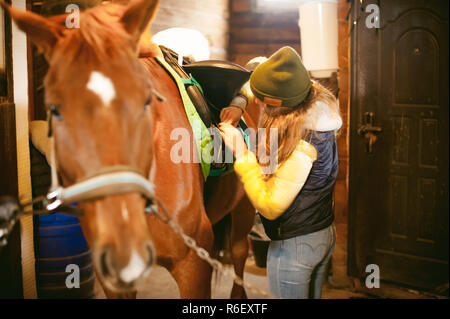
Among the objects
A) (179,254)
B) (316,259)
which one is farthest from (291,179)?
(179,254)

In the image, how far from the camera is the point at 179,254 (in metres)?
1.84

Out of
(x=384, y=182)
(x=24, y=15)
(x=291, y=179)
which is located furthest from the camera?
(x=384, y=182)

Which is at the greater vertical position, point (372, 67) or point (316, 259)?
point (372, 67)

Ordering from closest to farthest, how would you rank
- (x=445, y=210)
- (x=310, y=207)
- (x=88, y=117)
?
1. (x=88, y=117)
2. (x=310, y=207)
3. (x=445, y=210)

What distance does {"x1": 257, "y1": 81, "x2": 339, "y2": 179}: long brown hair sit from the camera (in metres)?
1.84

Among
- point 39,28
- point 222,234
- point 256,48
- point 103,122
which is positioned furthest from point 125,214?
point 256,48

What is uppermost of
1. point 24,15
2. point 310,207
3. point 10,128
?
point 24,15

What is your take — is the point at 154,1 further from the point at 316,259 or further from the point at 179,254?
the point at 316,259

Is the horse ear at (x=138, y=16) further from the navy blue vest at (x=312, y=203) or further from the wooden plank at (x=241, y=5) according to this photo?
the wooden plank at (x=241, y=5)

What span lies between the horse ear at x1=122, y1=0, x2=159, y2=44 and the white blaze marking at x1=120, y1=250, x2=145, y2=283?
770 millimetres

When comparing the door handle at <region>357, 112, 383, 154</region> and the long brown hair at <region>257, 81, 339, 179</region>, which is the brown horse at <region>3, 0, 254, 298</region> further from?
the door handle at <region>357, 112, 383, 154</region>

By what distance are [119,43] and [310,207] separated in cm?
118

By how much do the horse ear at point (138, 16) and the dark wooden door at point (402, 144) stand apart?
300cm
